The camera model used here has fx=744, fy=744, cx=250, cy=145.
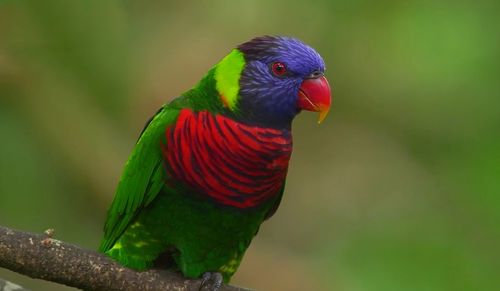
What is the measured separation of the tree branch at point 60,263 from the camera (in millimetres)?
2254

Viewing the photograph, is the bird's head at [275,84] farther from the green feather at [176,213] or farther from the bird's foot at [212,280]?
the bird's foot at [212,280]

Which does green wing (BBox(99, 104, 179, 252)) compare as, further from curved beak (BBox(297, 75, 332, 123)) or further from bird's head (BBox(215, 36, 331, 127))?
curved beak (BBox(297, 75, 332, 123))

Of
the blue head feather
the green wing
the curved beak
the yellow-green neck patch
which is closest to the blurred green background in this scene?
the green wing

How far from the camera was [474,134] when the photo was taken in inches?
213

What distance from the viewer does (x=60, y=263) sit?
230 cm

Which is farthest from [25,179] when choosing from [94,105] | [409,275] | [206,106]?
[409,275]

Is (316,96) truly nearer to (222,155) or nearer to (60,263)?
(222,155)

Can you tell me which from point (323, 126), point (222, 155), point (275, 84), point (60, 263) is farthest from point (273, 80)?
point (323, 126)

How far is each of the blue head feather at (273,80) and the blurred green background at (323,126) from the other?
133cm

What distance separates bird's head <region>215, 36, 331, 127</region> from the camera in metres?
2.66

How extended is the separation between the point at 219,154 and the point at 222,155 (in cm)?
1

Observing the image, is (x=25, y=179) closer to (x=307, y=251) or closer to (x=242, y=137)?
(x=242, y=137)

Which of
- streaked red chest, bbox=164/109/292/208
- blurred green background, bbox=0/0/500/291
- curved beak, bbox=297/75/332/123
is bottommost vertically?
blurred green background, bbox=0/0/500/291

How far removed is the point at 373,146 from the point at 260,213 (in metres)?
4.24
